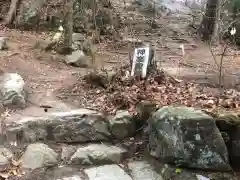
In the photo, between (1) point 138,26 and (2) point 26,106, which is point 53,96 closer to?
(2) point 26,106

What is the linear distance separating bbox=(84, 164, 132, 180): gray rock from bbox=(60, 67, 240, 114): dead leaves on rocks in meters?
0.94

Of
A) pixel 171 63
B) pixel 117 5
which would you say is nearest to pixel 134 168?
pixel 171 63

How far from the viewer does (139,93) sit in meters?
5.24

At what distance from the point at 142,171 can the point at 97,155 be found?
0.56m

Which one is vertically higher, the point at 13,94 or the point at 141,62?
the point at 141,62

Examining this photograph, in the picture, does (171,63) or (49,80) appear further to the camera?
(171,63)

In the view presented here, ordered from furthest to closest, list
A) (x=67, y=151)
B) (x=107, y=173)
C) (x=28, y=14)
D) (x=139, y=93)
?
(x=28, y=14)
(x=139, y=93)
(x=67, y=151)
(x=107, y=173)

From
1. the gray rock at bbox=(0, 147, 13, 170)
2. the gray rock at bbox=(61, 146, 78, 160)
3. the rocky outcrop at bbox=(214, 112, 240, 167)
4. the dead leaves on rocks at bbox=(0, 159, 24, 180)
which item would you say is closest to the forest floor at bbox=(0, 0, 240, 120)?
the gray rock at bbox=(0, 147, 13, 170)

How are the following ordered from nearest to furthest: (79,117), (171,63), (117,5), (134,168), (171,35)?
(134,168) < (79,117) < (171,63) < (171,35) < (117,5)

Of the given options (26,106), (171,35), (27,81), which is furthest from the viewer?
(171,35)

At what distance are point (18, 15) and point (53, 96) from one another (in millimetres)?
5329

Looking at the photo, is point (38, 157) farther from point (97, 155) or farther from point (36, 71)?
point (36, 71)

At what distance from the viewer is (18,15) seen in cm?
1025

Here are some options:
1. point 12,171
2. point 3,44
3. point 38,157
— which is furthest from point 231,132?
point 3,44
